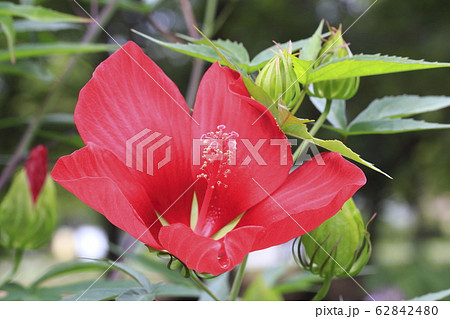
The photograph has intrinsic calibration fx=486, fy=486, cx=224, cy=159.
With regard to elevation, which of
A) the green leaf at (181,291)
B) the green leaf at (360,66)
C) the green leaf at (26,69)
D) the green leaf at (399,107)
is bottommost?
the green leaf at (181,291)

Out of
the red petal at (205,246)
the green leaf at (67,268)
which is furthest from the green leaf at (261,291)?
the green leaf at (67,268)

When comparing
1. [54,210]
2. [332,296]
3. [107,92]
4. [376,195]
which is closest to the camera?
[107,92]

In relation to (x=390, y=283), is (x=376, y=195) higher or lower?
higher

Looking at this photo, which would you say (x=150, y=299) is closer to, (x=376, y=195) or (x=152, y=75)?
(x=152, y=75)

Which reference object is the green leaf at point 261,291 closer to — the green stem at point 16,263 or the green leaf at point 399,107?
the green leaf at point 399,107

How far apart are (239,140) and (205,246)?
57 mm

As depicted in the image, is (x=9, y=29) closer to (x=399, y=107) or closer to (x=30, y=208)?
(x=30, y=208)

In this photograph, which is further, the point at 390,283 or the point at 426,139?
the point at 426,139

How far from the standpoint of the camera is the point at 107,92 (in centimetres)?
21

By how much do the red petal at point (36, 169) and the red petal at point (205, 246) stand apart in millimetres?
241

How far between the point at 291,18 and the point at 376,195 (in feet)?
2.66

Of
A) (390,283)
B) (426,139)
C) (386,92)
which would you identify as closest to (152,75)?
(386,92)

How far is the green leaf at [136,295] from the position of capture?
0.22 m

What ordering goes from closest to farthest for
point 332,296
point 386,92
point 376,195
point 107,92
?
point 107,92 < point 386,92 < point 332,296 < point 376,195
